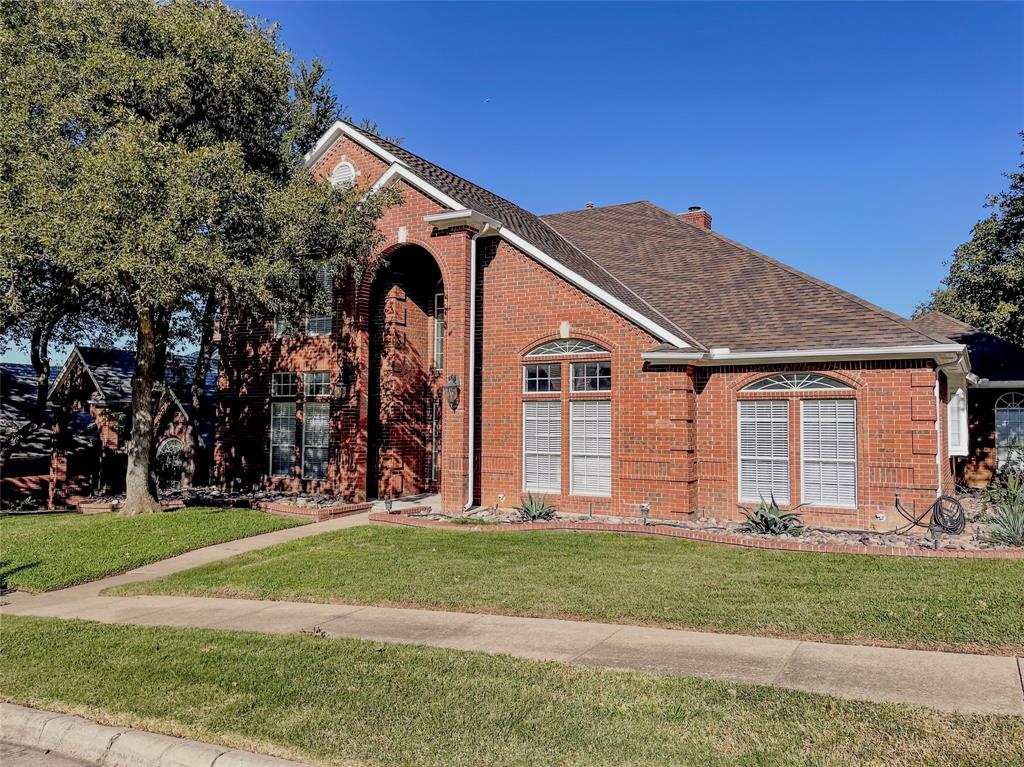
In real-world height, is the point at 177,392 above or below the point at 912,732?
above

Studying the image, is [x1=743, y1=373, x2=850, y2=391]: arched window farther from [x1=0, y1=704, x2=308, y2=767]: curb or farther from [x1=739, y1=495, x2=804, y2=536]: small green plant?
[x1=0, y1=704, x2=308, y2=767]: curb

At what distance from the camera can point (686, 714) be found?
195 inches

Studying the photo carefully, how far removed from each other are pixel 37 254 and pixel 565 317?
33.0 feet

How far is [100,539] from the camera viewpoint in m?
13.5

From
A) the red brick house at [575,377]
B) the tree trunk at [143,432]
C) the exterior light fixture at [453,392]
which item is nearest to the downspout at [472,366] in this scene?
the red brick house at [575,377]

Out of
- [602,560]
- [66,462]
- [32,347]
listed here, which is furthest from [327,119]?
[602,560]

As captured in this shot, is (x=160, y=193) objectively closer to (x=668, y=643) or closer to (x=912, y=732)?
(x=668, y=643)

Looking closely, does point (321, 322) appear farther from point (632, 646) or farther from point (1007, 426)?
point (1007, 426)

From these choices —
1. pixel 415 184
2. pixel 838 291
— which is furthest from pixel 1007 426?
pixel 415 184

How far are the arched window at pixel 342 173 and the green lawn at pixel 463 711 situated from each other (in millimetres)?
13857

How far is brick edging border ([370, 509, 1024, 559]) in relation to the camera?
382 inches

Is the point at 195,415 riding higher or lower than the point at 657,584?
higher

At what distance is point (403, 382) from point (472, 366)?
2.96 meters

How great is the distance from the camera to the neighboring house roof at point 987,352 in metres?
20.2
